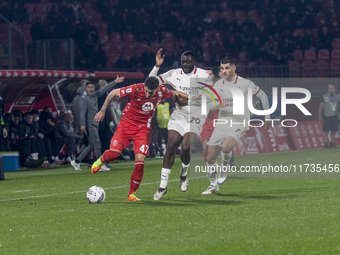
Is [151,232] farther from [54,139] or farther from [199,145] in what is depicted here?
[199,145]

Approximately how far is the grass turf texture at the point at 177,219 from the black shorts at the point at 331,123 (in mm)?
11467

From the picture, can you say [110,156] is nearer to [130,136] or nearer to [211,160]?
[130,136]

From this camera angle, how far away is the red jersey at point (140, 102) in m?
11.2

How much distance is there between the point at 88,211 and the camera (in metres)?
10.1

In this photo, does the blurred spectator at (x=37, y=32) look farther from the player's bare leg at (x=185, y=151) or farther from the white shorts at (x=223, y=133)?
the player's bare leg at (x=185, y=151)

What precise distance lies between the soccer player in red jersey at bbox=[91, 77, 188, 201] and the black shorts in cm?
1540

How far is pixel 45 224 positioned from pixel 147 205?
206 centimetres

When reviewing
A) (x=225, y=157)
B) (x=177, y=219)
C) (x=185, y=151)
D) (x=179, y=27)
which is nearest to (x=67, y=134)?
(x=225, y=157)

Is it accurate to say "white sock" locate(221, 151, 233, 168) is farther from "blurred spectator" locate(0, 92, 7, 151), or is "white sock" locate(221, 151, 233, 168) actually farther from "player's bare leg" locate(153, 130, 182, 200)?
"blurred spectator" locate(0, 92, 7, 151)

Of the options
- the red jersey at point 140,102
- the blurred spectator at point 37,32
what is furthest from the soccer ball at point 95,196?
the blurred spectator at point 37,32

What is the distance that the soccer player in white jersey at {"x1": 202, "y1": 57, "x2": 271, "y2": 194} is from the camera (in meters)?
12.3

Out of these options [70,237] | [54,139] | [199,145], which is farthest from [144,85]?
[199,145]

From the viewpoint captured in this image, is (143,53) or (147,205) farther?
(143,53)

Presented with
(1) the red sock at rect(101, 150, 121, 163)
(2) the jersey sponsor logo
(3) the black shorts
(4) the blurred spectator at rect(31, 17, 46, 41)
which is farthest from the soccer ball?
(4) the blurred spectator at rect(31, 17, 46, 41)
